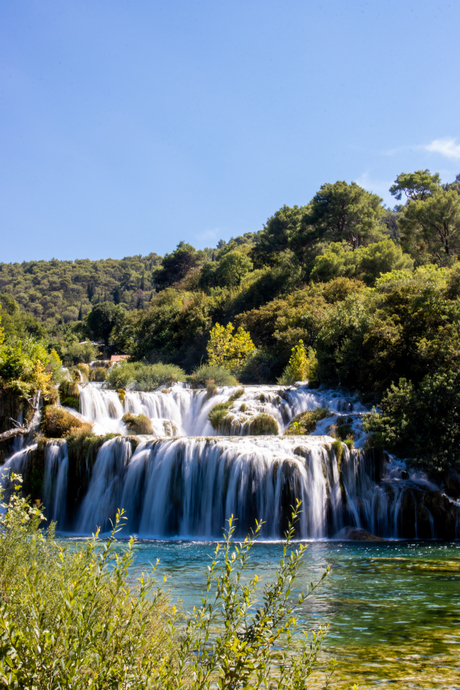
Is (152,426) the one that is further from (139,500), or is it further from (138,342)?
(138,342)

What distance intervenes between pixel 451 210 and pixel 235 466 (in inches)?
1100

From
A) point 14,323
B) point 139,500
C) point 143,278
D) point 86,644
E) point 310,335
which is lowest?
point 139,500

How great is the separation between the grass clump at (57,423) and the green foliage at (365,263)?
21395 millimetres

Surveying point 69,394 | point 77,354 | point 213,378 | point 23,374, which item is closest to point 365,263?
point 213,378

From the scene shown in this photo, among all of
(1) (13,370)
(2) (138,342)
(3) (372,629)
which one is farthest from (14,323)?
(3) (372,629)

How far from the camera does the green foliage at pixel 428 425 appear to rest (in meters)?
15.2

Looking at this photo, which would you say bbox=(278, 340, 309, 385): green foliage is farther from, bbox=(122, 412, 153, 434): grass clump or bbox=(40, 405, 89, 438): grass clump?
bbox=(40, 405, 89, 438): grass clump

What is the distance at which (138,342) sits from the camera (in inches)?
1837

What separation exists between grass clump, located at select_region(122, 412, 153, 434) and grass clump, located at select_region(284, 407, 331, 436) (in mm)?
6301

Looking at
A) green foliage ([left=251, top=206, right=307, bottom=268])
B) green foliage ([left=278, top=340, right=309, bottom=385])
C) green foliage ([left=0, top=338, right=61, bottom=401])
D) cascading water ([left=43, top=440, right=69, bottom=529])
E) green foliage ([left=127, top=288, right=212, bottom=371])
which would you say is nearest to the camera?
cascading water ([left=43, top=440, right=69, bottom=529])

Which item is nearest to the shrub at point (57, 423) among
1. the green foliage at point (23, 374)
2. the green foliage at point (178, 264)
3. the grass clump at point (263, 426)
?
the green foliage at point (23, 374)

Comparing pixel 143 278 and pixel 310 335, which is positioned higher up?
pixel 143 278

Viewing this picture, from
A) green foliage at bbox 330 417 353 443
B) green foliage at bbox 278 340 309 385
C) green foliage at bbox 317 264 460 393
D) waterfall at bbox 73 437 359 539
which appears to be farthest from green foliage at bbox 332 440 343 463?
green foliage at bbox 278 340 309 385

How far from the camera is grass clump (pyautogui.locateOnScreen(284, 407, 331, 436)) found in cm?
2014
